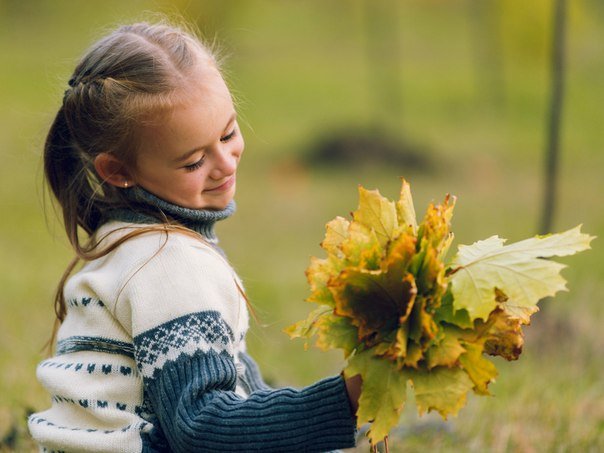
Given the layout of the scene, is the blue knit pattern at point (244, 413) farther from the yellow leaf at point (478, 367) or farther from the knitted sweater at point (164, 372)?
the yellow leaf at point (478, 367)

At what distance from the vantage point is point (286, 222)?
952 cm

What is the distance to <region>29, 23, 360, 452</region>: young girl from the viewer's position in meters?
2.13

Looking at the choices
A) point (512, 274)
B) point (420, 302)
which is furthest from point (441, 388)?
point (512, 274)

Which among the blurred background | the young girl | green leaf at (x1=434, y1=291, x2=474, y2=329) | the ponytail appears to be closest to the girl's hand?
the young girl

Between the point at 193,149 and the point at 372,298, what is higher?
the point at 193,149

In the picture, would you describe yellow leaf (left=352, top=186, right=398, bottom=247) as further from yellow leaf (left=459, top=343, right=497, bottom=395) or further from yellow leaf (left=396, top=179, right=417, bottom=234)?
yellow leaf (left=459, top=343, right=497, bottom=395)

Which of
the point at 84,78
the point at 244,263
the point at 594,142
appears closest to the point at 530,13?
the point at 594,142

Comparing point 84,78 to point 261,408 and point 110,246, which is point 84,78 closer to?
point 110,246

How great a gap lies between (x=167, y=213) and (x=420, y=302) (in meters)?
0.85

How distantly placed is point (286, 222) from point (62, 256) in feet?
8.37

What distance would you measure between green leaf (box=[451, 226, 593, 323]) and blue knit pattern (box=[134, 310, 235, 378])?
1.95 ft

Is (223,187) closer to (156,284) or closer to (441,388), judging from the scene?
(156,284)

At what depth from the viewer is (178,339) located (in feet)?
7.18

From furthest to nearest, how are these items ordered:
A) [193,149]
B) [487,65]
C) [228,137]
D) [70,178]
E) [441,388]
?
1. [487,65]
2. [70,178]
3. [228,137]
4. [193,149]
5. [441,388]
